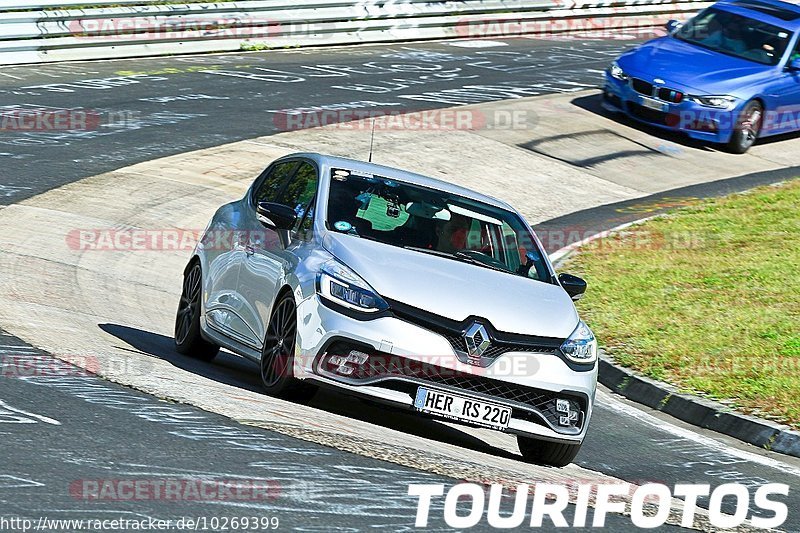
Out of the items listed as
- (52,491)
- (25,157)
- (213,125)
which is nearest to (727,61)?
(213,125)

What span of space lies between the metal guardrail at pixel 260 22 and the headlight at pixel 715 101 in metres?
8.49

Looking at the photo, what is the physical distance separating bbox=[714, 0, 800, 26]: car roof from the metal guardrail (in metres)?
7.44

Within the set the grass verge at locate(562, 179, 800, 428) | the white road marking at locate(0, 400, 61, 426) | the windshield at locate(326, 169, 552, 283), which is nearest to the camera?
the white road marking at locate(0, 400, 61, 426)

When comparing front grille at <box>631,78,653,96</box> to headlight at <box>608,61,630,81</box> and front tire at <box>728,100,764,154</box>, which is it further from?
front tire at <box>728,100,764,154</box>

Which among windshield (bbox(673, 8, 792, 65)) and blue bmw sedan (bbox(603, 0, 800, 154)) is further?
windshield (bbox(673, 8, 792, 65))

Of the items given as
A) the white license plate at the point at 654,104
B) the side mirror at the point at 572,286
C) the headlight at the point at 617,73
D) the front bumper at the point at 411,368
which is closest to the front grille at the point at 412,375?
the front bumper at the point at 411,368

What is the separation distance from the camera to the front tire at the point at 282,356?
826 centimetres

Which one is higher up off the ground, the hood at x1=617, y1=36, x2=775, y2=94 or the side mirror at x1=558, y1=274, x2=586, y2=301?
the side mirror at x1=558, y1=274, x2=586, y2=301

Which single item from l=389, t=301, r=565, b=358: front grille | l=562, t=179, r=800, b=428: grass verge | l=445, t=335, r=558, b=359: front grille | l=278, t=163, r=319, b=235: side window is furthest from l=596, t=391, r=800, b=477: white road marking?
l=278, t=163, r=319, b=235: side window

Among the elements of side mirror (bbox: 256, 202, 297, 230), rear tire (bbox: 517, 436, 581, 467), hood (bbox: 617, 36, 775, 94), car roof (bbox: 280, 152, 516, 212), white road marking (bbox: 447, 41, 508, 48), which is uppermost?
car roof (bbox: 280, 152, 516, 212)

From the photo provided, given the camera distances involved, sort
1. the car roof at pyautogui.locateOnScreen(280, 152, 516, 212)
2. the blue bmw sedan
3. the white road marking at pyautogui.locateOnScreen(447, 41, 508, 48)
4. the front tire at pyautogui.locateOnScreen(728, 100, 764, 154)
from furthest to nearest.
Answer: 1. the white road marking at pyautogui.locateOnScreen(447, 41, 508, 48)
2. the front tire at pyautogui.locateOnScreen(728, 100, 764, 154)
3. the blue bmw sedan
4. the car roof at pyautogui.locateOnScreen(280, 152, 516, 212)

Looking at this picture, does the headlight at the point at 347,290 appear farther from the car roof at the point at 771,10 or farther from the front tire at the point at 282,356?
the car roof at the point at 771,10

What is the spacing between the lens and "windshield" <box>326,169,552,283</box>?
895 cm

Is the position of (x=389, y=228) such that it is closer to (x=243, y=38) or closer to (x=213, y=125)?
(x=213, y=125)
